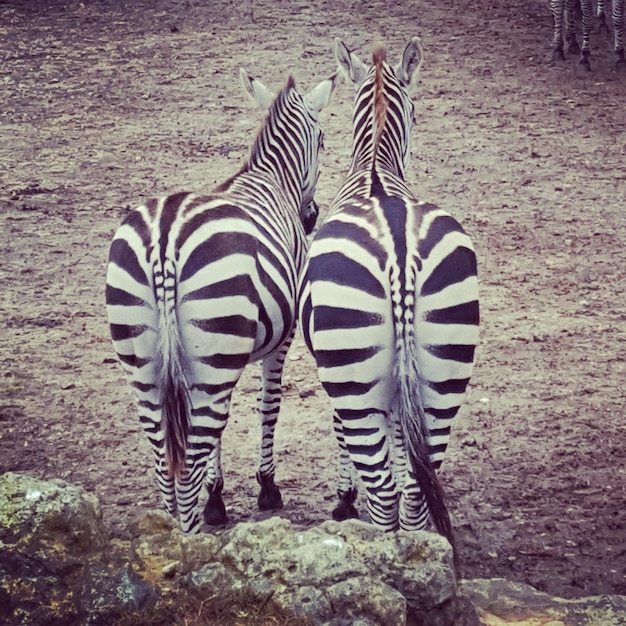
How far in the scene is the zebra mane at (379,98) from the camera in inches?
205

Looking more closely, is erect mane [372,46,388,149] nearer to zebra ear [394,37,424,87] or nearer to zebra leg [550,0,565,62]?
zebra ear [394,37,424,87]

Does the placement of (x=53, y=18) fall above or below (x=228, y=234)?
above

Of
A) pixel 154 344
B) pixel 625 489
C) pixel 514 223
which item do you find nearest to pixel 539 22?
pixel 514 223

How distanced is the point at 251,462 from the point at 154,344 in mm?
1843

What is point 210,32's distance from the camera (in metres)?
15.0

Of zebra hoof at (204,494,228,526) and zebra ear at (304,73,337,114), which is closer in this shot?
zebra hoof at (204,494,228,526)

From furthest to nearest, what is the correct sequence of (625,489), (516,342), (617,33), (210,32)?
1. (210,32)
2. (617,33)
3. (516,342)
4. (625,489)

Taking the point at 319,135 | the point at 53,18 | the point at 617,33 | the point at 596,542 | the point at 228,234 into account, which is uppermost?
the point at 53,18

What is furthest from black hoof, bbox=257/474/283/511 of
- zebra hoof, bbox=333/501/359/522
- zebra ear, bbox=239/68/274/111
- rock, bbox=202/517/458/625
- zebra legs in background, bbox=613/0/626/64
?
zebra legs in background, bbox=613/0/626/64

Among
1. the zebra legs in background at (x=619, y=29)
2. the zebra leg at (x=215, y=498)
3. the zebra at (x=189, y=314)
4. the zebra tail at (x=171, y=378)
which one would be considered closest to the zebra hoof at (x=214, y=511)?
the zebra leg at (x=215, y=498)

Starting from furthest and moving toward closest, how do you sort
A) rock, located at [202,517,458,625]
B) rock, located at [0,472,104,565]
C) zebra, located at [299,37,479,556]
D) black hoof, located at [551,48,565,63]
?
black hoof, located at [551,48,565,63] < zebra, located at [299,37,479,556] < rock, located at [0,472,104,565] < rock, located at [202,517,458,625]

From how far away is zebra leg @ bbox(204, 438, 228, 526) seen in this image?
523 cm

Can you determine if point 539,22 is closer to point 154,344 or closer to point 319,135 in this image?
point 319,135

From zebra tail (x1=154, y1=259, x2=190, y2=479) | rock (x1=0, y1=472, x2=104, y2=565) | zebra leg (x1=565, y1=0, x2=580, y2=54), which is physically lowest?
rock (x1=0, y1=472, x2=104, y2=565)
